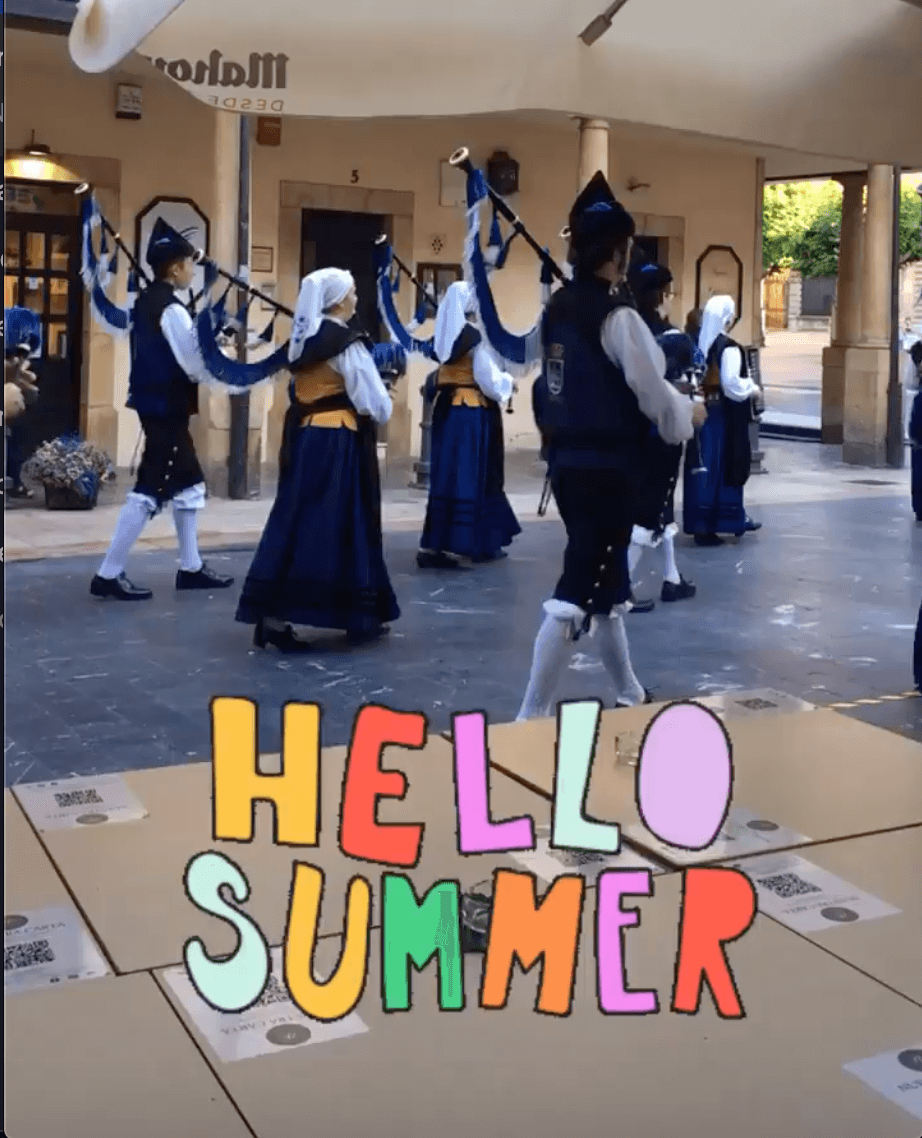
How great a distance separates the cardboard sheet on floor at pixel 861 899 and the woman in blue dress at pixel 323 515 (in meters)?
3.67

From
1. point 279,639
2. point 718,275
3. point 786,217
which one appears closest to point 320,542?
point 279,639

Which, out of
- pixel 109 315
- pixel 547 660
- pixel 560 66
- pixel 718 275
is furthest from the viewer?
pixel 718 275

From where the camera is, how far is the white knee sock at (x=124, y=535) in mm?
6613

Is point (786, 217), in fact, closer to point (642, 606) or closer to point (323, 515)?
point (642, 606)

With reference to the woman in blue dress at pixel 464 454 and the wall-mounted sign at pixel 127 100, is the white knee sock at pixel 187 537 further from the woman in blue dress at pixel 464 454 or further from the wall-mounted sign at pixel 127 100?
the wall-mounted sign at pixel 127 100

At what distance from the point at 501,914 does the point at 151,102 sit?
34.2 ft

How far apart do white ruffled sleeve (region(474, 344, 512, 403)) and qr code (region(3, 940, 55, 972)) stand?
6.01 metres

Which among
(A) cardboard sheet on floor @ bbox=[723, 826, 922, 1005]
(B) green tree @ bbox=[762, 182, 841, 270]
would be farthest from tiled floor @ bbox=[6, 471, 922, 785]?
(B) green tree @ bbox=[762, 182, 841, 270]

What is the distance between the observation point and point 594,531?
13.8 ft

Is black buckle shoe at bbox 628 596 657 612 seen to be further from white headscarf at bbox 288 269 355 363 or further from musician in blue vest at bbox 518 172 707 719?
musician in blue vest at bbox 518 172 707 719

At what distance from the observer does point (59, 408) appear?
36.5 ft

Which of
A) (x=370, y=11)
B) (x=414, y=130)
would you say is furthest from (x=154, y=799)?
(x=414, y=130)

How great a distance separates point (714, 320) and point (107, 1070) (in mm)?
7243

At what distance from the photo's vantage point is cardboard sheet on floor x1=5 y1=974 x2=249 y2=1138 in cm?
146
